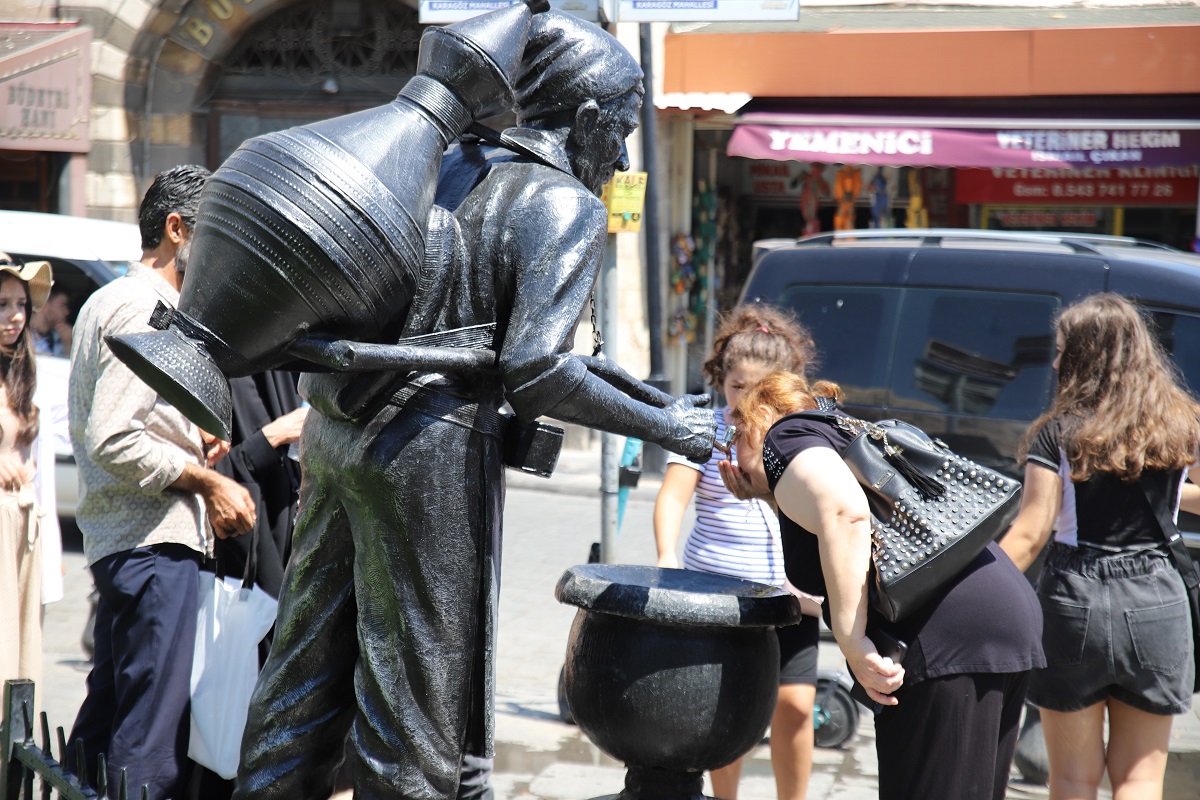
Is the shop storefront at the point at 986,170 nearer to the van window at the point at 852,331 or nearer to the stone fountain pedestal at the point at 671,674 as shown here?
the van window at the point at 852,331

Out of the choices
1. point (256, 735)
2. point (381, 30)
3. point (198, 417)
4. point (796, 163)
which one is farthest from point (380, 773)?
point (796, 163)

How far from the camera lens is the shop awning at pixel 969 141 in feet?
34.0

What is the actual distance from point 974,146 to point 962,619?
852 centimetres

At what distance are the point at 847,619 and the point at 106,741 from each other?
218 centimetres

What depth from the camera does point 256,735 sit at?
107 inches

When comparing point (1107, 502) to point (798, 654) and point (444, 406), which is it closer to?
point (798, 654)

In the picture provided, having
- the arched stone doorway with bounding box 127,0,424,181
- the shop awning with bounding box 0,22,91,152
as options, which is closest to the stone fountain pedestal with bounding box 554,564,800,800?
the arched stone doorway with bounding box 127,0,424,181

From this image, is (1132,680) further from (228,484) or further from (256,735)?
(228,484)

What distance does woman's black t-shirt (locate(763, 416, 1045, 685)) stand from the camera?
9.21 feet

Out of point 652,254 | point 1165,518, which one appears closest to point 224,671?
point 1165,518

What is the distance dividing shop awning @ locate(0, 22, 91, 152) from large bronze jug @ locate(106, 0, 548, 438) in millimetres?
10287

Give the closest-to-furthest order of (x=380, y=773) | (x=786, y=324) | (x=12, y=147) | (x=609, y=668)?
1. (x=380, y=773)
2. (x=609, y=668)
3. (x=786, y=324)
4. (x=12, y=147)

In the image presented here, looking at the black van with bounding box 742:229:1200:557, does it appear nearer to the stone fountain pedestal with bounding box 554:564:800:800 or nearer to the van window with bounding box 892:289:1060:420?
the van window with bounding box 892:289:1060:420

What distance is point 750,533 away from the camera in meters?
3.97
